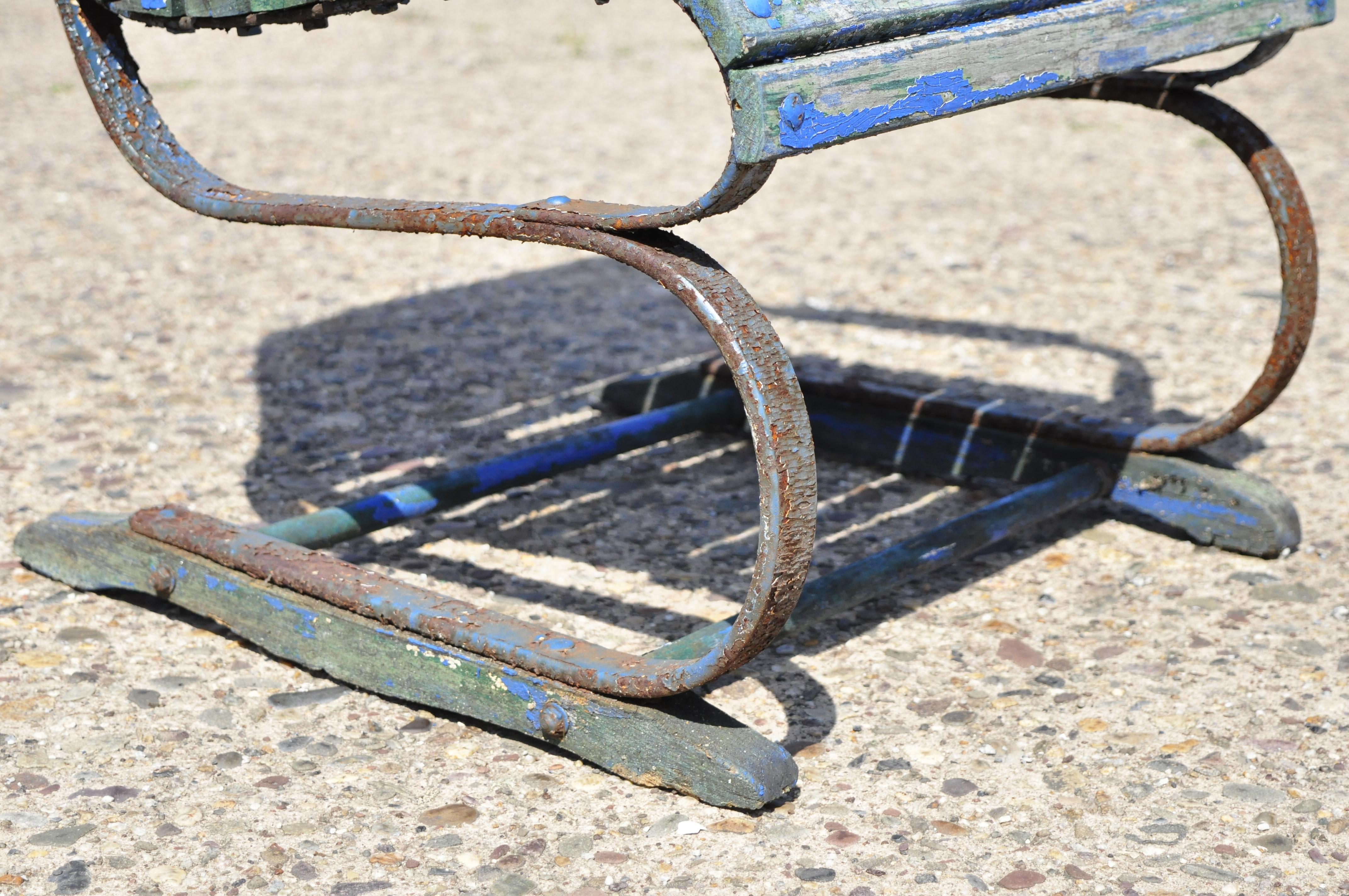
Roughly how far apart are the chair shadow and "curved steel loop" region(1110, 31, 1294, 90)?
83cm

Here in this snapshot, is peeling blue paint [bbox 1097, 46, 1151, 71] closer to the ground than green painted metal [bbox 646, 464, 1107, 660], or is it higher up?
higher up

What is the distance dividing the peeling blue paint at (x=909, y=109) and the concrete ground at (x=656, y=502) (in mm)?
865

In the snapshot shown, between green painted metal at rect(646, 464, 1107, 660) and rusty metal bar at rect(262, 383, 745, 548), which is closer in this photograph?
green painted metal at rect(646, 464, 1107, 660)

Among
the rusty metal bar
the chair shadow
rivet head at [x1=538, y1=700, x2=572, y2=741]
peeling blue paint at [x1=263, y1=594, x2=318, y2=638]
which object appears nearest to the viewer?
rivet head at [x1=538, y1=700, x2=572, y2=741]

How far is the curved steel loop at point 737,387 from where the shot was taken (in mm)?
1707

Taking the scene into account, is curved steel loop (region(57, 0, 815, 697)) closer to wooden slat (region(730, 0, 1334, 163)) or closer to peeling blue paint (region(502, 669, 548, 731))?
peeling blue paint (region(502, 669, 548, 731))

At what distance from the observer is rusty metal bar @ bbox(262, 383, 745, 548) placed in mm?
2486

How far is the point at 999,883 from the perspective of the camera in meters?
1.77

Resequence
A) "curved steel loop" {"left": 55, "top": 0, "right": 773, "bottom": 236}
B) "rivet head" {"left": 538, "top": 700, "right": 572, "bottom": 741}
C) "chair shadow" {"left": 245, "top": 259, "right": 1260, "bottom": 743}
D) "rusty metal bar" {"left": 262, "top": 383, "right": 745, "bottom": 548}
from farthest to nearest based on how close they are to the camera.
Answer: "chair shadow" {"left": 245, "top": 259, "right": 1260, "bottom": 743}
"rusty metal bar" {"left": 262, "top": 383, "right": 745, "bottom": 548}
"rivet head" {"left": 538, "top": 700, "right": 572, "bottom": 741}
"curved steel loop" {"left": 55, "top": 0, "right": 773, "bottom": 236}

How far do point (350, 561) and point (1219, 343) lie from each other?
2414mm

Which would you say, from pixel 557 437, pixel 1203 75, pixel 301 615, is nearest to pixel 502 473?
pixel 301 615

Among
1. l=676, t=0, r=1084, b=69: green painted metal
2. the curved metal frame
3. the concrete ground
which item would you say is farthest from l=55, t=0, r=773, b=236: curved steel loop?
the concrete ground

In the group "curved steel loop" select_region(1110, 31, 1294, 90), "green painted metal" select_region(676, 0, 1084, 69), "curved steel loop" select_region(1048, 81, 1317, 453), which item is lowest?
"curved steel loop" select_region(1048, 81, 1317, 453)

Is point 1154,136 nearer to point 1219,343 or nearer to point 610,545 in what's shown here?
point 1219,343
